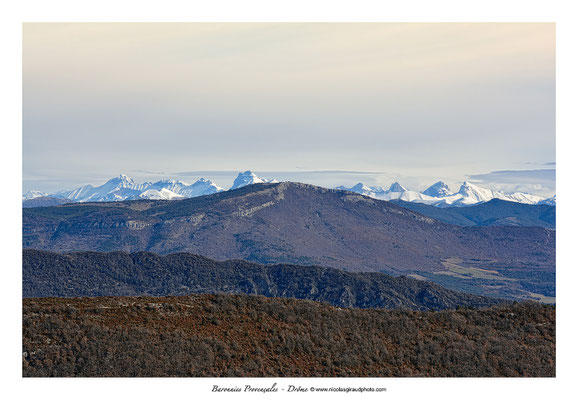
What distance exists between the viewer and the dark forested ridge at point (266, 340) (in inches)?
1246

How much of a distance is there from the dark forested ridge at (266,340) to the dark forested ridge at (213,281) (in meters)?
114

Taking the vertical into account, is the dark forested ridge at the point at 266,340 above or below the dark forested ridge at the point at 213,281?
above

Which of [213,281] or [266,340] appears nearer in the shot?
[266,340]

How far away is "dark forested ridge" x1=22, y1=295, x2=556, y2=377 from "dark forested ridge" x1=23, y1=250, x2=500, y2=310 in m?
114

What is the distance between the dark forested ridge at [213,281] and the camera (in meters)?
156

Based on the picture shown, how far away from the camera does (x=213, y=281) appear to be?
562 ft

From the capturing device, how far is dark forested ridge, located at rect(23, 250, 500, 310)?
15612cm

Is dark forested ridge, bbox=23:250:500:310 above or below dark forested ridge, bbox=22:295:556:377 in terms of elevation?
below

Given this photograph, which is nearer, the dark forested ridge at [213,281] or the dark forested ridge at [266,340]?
the dark forested ridge at [266,340]

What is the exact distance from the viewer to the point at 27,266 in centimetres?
15812

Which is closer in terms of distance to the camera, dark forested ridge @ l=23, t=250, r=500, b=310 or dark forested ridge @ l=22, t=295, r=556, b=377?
dark forested ridge @ l=22, t=295, r=556, b=377

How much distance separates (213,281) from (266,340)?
138672mm

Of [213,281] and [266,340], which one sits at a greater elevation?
[266,340]

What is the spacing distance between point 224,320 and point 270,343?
4.99m
